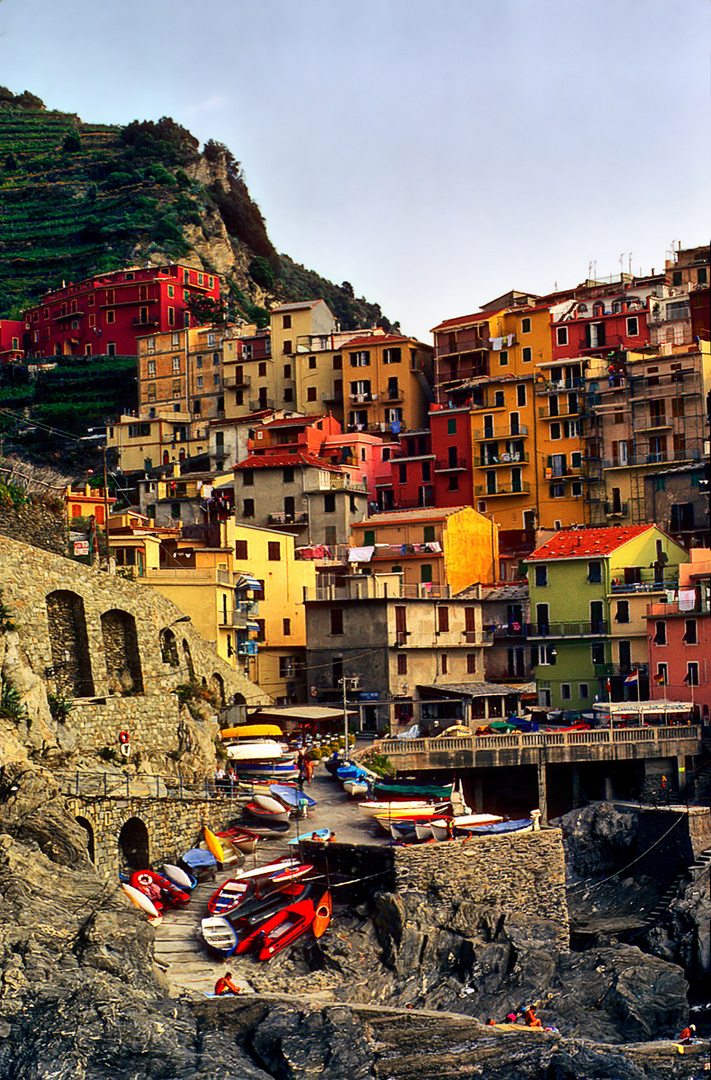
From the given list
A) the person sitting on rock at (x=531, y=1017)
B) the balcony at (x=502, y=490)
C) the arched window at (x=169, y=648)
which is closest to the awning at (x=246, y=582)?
the arched window at (x=169, y=648)

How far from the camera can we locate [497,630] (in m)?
65.4

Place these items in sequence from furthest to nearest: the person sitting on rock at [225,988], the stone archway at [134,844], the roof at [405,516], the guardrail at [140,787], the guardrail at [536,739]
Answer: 1. the roof at [405,516]
2. the guardrail at [536,739]
3. the stone archway at [134,844]
4. the guardrail at [140,787]
5. the person sitting on rock at [225,988]

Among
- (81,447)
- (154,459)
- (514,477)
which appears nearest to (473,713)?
(514,477)

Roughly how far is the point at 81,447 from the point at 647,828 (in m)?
64.2

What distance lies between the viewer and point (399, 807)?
1683 inches

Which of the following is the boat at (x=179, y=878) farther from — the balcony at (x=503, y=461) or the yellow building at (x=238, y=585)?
the balcony at (x=503, y=461)

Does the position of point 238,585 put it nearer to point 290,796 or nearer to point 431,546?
point 431,546

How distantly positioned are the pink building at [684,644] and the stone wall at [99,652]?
66.0ft

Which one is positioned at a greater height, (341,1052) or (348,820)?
(348,820)

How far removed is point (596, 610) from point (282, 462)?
64.2 feet

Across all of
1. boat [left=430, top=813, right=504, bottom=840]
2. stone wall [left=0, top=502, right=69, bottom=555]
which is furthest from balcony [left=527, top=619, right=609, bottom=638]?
stone wall [left=0, top=502, right=69, bottom=555]

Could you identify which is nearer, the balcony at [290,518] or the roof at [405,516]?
the roof at [405,516]

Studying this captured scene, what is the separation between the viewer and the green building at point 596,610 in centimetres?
6134

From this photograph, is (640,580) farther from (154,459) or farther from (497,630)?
(154,459)
